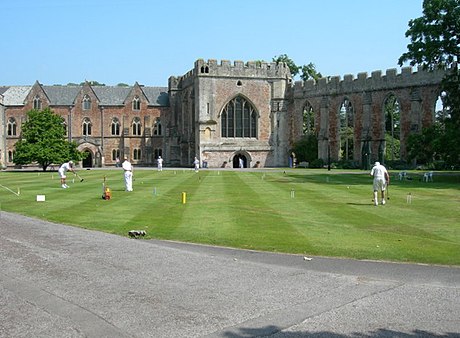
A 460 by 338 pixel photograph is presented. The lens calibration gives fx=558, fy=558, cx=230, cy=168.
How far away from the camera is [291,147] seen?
70188 millimetres

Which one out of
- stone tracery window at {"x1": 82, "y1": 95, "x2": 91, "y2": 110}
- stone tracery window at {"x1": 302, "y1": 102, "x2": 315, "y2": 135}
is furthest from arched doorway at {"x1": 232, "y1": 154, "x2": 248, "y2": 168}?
stone tracery window at {"x1": 82, "y1": 95, "x2": 91, "y2": 110}

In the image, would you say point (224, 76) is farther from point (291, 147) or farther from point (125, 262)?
point (125, 262)

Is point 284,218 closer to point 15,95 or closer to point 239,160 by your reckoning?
point 239,160

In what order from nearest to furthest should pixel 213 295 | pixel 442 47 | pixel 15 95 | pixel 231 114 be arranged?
pixel 213 295, pixel 442 47, pixel 231 114, pixel 15 95

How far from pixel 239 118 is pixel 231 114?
1137 mm

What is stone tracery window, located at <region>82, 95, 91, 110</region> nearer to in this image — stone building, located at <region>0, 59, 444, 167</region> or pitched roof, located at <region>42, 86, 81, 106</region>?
stone building, located at <region>0, 59, 444, 167</region>

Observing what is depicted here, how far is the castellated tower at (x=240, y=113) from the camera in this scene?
68000mm

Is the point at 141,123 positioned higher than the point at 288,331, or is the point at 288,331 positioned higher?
the point at 141,123

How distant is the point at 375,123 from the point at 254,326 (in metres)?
56.0

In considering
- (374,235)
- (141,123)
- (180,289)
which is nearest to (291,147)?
(141,123)

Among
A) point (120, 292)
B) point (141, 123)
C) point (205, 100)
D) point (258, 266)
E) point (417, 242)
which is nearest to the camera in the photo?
point (120, 292)

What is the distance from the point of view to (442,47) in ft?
113

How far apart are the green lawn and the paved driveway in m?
1.43

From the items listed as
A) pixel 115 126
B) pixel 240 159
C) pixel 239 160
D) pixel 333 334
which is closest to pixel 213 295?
pixel 333 334
